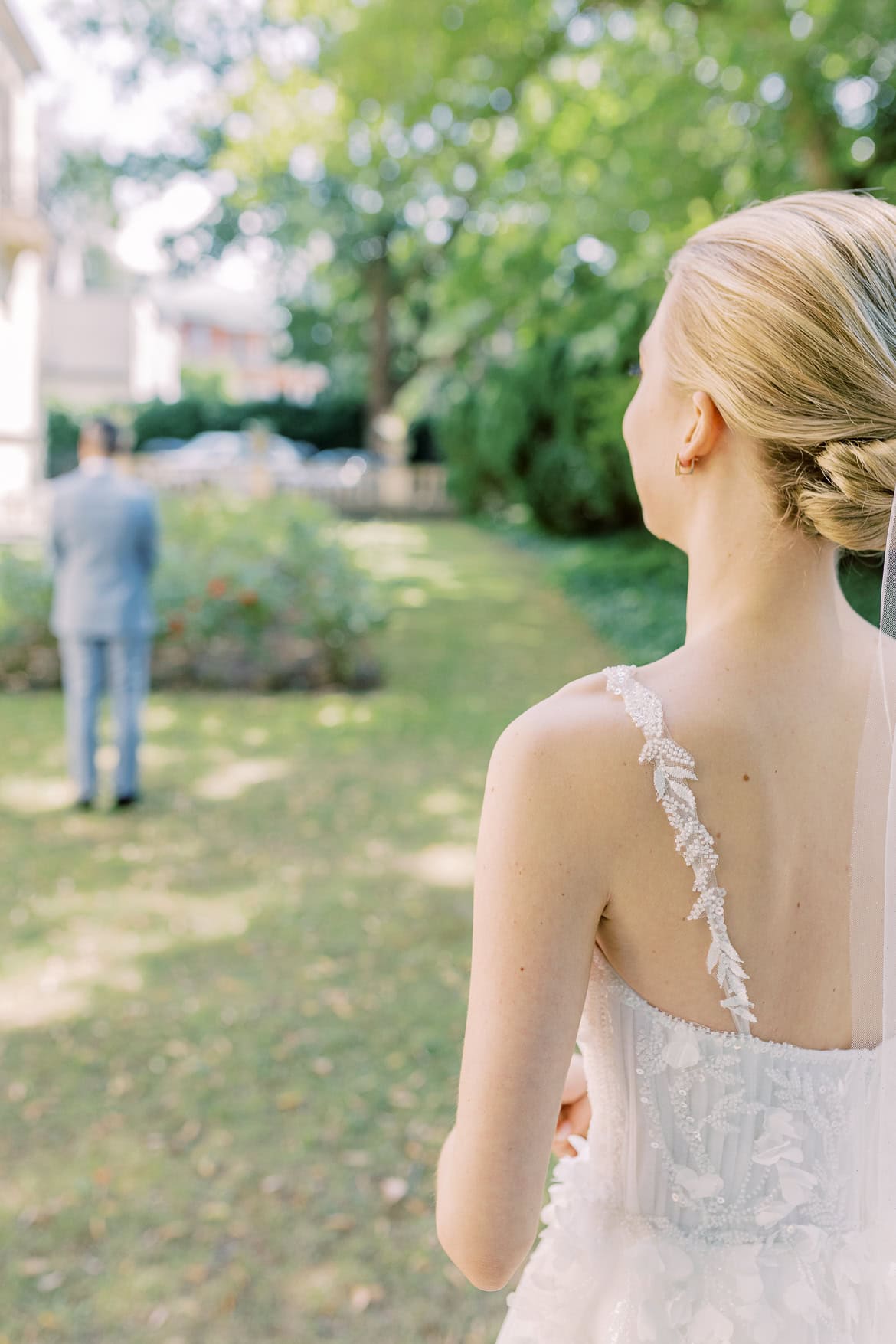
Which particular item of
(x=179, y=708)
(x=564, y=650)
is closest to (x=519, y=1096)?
(x=179, y=708)

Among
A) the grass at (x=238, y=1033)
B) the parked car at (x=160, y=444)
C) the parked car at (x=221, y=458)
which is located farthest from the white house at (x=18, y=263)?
the grass at (x=238, y=1033)

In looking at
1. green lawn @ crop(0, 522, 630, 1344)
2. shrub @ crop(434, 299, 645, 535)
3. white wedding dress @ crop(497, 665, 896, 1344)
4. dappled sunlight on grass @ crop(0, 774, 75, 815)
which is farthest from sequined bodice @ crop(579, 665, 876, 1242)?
shrub @ crop(434, 299, 645, 535)

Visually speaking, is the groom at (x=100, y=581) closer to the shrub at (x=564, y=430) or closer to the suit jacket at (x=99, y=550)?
the suit jacket at (x=99, y=550)

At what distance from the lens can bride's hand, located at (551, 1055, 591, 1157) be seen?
1.57m

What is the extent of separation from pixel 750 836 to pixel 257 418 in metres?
35.2

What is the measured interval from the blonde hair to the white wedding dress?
→ 279mm

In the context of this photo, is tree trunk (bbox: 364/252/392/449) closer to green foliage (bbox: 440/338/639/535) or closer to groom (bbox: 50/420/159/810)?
green foliage (bbox: 440/338/639/535)

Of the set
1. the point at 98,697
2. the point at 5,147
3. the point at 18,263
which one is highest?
the point at 5,147

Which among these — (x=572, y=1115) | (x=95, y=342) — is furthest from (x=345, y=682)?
(x=95, y=342)

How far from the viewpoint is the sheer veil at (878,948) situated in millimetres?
1261

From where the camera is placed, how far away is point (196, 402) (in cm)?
3522

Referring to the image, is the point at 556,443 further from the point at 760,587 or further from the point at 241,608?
the point at 760,587

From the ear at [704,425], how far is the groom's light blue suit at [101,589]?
18.0 ft

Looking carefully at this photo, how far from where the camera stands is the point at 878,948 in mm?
1275
